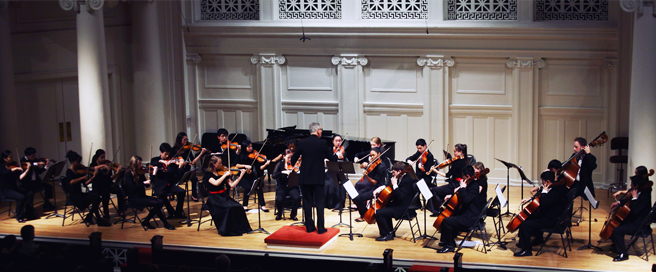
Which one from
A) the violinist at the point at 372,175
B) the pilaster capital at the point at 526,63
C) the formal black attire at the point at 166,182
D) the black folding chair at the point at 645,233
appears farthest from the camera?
the pilaster capital at the point at 526,63

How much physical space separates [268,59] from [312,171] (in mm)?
5513

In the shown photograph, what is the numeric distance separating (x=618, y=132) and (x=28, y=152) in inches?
392

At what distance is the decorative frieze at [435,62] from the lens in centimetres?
1216

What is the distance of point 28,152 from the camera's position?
9.55 meters

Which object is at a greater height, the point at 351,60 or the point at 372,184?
the point at 351,60

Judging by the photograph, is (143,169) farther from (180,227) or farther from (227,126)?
(227,126)

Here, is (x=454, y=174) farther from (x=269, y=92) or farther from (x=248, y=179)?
(x=269, y=92)

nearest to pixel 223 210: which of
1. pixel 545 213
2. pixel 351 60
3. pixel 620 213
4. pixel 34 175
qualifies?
pixel 34 175

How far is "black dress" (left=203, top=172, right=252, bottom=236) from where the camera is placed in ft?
27.8

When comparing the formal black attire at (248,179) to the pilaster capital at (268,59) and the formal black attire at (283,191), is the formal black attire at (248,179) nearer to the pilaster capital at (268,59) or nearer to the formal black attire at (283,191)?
the formal black attire at (283,191)

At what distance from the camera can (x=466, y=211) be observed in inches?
303

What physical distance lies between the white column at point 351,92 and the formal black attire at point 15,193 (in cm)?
603

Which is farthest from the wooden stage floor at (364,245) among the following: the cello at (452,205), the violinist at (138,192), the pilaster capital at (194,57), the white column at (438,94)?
the pilaster capital at (194,57)

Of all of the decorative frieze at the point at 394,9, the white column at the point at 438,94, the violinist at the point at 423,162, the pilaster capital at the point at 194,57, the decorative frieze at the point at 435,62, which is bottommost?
the violinist at the point at 423,162
